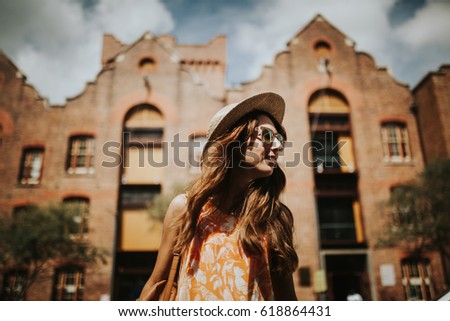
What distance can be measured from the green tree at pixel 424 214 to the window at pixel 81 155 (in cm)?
1120

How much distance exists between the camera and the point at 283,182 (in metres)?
1.59

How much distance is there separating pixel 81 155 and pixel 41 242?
441 centimetres

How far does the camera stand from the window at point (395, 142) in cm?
1345

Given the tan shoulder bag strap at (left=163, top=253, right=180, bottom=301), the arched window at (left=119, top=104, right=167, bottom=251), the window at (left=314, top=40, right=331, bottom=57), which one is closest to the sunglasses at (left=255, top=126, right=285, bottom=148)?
the tan shoulder bag strap at (left=163, top=253, right=180, bottom=301)

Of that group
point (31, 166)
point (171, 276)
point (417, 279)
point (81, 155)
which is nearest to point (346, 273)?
point (417, 279)

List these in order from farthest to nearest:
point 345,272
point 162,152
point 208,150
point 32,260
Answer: point 162,152 → point 345,272 → point 32,260 → point 208,150

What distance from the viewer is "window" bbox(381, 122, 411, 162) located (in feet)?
44.1

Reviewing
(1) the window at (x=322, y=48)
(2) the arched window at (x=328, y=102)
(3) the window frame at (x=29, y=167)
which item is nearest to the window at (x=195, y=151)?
(2) the arched window at (x=328, y=102)

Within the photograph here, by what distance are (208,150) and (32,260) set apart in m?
10.5

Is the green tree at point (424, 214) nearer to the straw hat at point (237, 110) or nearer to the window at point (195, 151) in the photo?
the window at point (195, 151)

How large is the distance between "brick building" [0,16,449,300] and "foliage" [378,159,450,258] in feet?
3.75

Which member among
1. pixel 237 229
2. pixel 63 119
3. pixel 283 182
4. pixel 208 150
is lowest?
pixel 237 229
